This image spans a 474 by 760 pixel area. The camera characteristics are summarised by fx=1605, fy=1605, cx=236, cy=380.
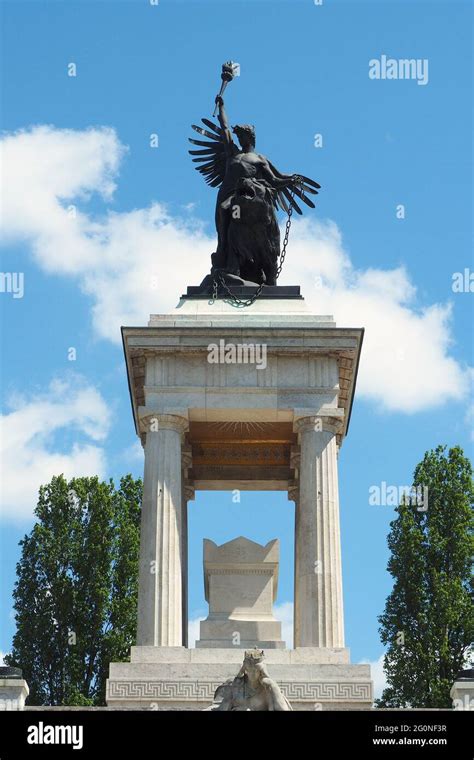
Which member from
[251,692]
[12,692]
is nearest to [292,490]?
[12,692]

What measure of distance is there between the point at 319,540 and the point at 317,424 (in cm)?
285

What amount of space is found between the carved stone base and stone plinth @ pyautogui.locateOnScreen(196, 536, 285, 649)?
230 centimetres

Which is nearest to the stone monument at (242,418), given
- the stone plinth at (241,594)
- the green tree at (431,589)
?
the stone plinth at (241,594)

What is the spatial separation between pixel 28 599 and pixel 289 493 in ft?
53.4

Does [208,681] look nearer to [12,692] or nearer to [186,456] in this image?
[12,692]

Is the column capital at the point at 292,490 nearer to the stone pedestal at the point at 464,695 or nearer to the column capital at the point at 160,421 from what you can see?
the column capital at the point at 160,421

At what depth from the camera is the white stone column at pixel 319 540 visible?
35.2 meters

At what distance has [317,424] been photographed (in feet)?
122

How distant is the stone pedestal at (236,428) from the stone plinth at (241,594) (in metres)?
0.26

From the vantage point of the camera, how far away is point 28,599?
185 feet

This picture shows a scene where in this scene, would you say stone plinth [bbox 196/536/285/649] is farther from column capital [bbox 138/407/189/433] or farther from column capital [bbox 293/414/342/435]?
column capital [bbox 138/407/189/433]

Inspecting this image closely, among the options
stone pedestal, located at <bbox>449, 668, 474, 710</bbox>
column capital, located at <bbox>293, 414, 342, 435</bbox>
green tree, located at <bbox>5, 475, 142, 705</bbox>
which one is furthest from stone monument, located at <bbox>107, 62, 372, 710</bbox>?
green tree, located at <bbox>5, 475, 142, 705</bbox>
